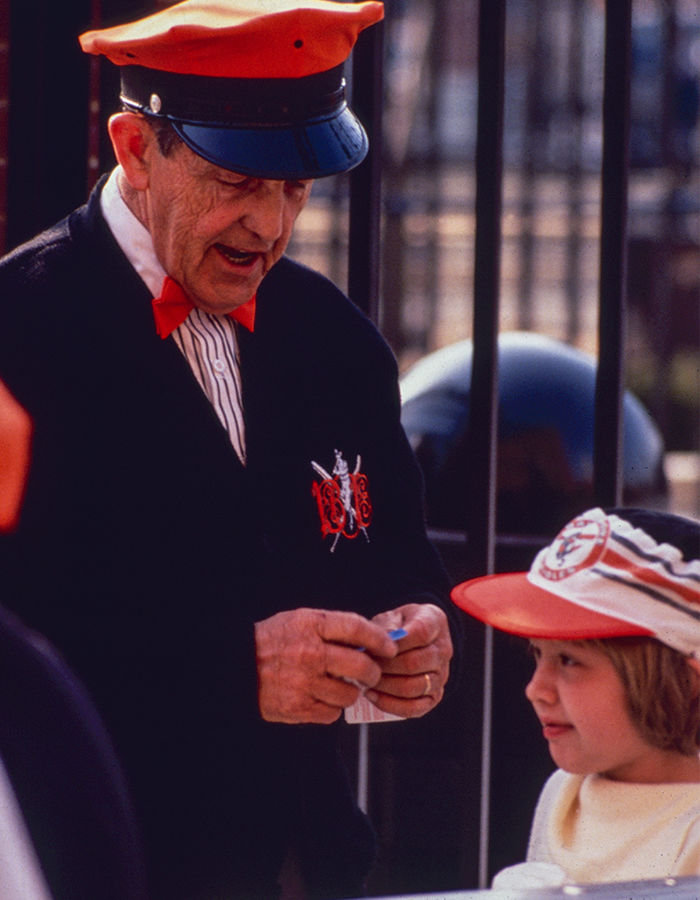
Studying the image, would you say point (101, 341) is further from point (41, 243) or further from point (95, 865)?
point (95, 865)

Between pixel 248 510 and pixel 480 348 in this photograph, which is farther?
pixel 480 348

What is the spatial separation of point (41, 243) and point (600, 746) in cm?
108

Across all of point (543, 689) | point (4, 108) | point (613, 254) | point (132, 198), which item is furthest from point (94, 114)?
point (543, 689)

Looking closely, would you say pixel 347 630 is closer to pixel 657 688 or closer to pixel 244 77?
pixel 657 688

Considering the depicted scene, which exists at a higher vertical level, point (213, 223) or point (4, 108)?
point (4, 108)

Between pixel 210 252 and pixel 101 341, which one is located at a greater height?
pixel 210 252

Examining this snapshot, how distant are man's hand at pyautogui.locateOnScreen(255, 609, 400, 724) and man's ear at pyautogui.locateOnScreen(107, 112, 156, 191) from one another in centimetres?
64

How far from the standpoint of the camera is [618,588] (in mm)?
1853

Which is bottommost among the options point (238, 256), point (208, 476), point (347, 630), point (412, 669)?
point (412, 669)

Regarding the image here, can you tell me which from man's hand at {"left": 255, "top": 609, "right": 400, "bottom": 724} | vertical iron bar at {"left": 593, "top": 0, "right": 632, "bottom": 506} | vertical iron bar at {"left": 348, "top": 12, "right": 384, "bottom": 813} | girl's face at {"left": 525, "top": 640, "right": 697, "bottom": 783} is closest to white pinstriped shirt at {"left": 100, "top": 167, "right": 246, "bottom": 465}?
man's hand at {"left": 255, "top": 609, "right": 400, "bottom": 724}

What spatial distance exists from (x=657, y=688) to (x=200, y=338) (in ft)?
2.75

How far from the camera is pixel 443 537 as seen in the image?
2.65 m

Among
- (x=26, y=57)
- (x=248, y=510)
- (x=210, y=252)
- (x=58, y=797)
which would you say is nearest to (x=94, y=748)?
(x=58, y=797)

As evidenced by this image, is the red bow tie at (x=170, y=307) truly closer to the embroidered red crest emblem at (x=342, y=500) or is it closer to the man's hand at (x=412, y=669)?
the embroidered red crest emblem at (x=342, y=500)
